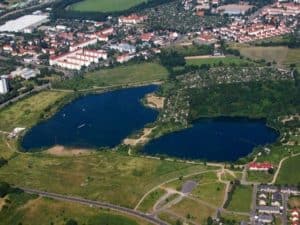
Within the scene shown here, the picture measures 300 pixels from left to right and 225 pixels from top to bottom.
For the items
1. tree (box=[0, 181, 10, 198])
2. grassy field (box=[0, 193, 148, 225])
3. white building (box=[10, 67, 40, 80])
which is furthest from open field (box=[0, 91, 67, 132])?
grassy field (box=[0, 193, 148, 225])

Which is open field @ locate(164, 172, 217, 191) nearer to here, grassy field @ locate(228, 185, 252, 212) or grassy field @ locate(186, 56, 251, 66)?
grassy field @ locate(228, 185, 252, 212)

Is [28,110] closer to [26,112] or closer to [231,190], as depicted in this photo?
[26,112]

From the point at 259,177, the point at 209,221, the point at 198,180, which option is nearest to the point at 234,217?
the point at 209,221

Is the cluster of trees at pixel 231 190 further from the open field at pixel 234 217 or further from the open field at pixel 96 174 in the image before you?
the open field at pixel 96 174

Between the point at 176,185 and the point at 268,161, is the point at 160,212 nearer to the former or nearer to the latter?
the point at 176,185

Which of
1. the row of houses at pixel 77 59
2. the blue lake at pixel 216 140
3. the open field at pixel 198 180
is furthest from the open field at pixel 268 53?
the open field at pixel 198 180
